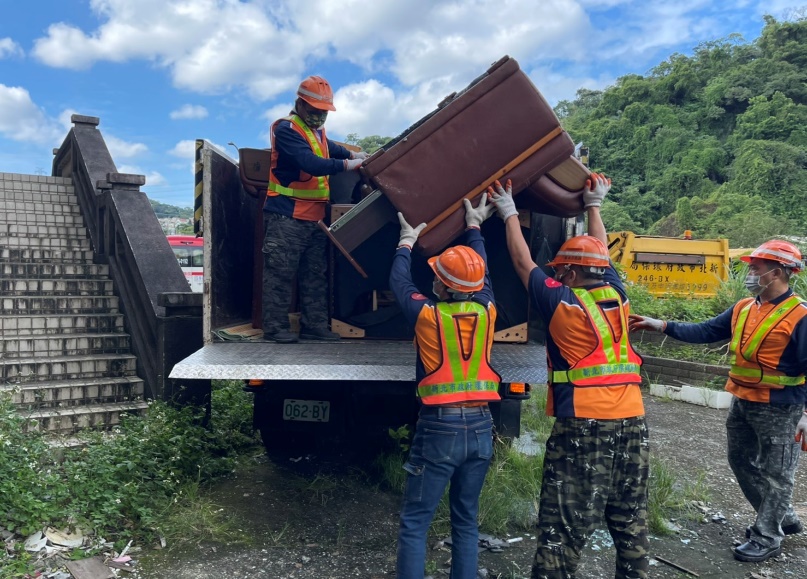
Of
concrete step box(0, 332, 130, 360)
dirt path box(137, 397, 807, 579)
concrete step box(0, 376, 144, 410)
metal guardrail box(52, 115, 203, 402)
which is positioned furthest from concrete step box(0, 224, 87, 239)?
dirt path box(137, 397, 807, 579)

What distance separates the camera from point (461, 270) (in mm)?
2725

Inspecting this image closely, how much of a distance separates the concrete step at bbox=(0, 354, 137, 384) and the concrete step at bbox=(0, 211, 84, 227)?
8.87ft

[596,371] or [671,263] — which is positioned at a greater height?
[671,263]

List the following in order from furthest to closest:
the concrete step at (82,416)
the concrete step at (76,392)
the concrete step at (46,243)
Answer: the concrete step at (46,243)
the concrete step at (76,392)
the concrete step at (82,416)

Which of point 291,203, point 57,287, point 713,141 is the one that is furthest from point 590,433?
point 713,141

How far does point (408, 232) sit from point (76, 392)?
12.0ft

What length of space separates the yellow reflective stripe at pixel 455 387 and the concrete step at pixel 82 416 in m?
3.37

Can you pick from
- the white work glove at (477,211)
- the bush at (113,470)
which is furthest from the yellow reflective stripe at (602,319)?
the bush at (113,470)

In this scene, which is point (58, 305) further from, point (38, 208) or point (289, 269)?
point (289, 269)

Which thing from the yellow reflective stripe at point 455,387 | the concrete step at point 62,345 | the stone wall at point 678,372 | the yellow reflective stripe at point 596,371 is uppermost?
the yellow reflective stripe at point 596,371

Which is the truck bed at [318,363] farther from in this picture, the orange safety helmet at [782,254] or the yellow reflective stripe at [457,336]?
the orange safety helmet at [782,254]

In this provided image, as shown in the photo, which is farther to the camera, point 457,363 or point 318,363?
point 318,363

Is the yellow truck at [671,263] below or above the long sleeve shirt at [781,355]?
above

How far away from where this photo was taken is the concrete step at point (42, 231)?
7184 millimetres
